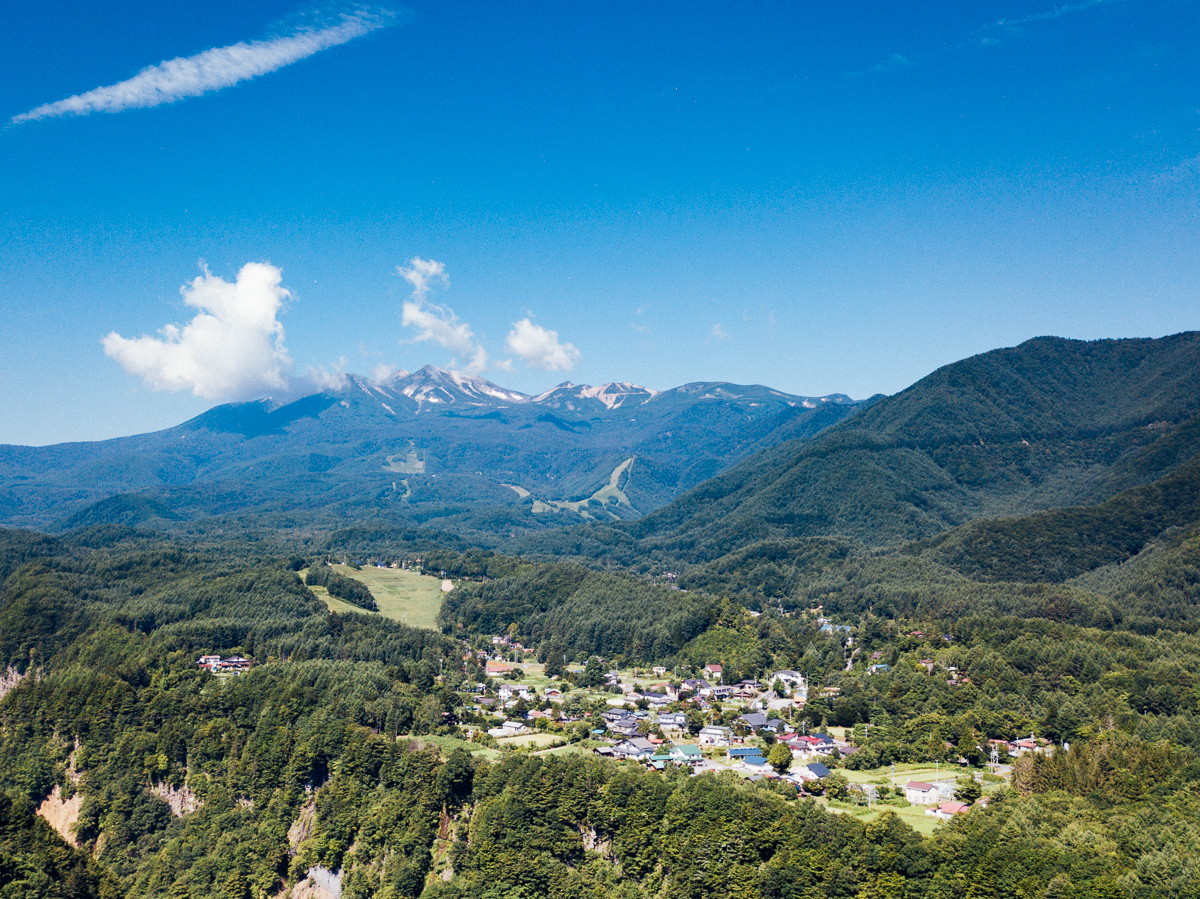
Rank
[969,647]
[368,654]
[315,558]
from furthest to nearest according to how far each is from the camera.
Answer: [315,558] → [368,654] → [969,647]

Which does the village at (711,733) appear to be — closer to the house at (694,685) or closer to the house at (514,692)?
the house at (514,692)

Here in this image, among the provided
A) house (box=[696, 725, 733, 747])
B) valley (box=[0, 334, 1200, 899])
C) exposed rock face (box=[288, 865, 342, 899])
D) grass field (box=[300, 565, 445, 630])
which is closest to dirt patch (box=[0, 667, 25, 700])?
valley (box=[0, 334, 1200, 899])

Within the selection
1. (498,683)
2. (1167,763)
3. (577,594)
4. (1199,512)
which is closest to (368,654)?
(498,683)

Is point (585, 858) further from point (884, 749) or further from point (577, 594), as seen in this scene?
point (577, 594)

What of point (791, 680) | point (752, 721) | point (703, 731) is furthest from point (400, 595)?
Answer: point (703, 731)

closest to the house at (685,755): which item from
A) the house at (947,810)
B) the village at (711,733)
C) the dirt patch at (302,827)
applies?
the village at (711,733)

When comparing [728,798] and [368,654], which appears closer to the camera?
[728,798]

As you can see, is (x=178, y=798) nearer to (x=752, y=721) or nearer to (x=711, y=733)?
(x=711, y=733)
